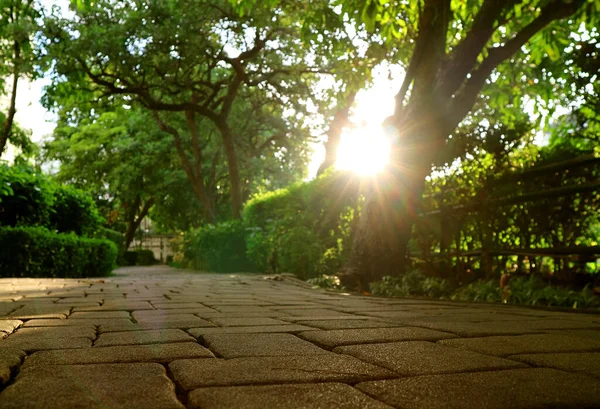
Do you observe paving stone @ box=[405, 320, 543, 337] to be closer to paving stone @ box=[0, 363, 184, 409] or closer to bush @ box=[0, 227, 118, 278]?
paving stone @ box=[0, 363, 184, 409]

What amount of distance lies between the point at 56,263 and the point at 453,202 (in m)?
6.76

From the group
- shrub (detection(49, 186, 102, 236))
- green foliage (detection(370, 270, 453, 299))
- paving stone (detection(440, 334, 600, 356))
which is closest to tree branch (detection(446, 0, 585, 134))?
green foliage (detection(370, 270, 453, 299))

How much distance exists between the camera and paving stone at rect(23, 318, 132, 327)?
3.07 m

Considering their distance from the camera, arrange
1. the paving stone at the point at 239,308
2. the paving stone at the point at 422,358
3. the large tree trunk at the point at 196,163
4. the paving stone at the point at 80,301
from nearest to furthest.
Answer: the paving stone at the point at 422,358 → the paving stone at the point at 239,308 → the paving stone at the point at 80,301 → the large tree trunk at the point at 196,163

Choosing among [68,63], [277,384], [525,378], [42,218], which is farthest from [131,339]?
[68,63]

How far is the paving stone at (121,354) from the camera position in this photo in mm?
2043

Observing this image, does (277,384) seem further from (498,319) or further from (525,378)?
(498,319)

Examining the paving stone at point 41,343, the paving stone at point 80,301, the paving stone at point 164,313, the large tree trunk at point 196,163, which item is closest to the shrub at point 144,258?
the large tree trunk at point 196,163

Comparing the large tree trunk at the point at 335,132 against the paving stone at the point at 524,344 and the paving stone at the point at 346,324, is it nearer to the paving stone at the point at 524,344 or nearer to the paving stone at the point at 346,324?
the paving stone at the point at 346,324

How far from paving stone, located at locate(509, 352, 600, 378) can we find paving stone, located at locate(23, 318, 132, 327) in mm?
2167

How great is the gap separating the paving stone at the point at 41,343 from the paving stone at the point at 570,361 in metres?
1.79

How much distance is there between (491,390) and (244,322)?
1.85m

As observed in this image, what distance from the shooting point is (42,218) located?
1055cm

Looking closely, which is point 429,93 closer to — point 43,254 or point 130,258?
point 43,254
